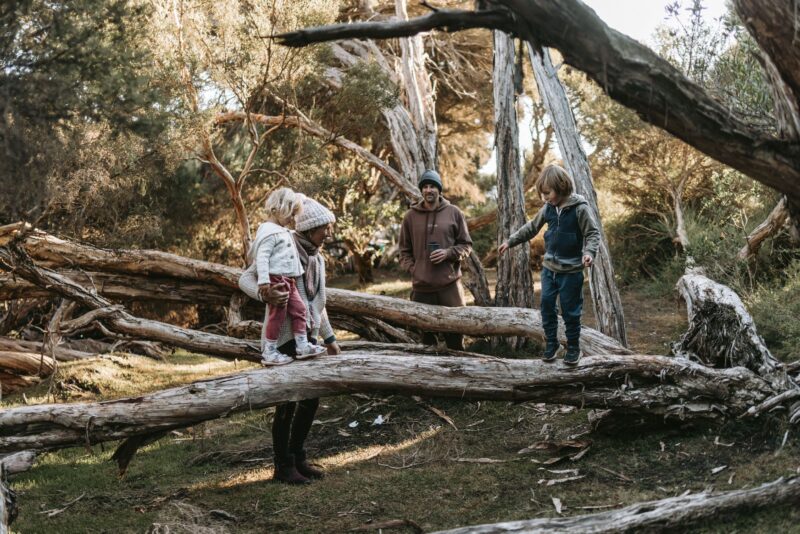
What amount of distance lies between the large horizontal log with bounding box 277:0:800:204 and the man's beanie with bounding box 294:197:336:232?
7.81 ft

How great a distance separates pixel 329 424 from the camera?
24.7 ft

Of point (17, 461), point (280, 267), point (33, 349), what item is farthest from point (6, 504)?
point (33, 349)

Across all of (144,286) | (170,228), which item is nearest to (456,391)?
(144,286)

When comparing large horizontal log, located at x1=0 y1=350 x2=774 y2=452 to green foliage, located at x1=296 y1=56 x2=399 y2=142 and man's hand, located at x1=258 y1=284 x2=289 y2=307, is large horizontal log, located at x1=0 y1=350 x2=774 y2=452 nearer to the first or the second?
man's hand, located at x1=258 y1=284 x2=289 y2=307

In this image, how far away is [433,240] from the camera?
7.81 m

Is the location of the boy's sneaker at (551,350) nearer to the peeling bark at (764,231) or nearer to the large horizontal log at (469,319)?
the large horizontal log at (469,319)

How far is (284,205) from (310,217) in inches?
10.4

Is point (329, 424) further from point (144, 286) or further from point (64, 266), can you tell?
point (64, 266)

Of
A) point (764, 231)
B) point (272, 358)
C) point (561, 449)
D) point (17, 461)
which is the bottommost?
point (561, 449)

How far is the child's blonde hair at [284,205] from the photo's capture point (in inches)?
215

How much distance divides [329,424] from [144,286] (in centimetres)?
347

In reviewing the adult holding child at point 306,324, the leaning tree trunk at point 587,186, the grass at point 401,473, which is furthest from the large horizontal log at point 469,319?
the adult holding child at point 306,324

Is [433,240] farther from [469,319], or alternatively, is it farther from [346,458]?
[346,458]

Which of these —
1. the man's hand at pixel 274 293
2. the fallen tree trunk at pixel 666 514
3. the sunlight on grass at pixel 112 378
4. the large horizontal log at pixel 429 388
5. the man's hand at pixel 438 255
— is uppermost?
the man's hand at pixel 438 255
